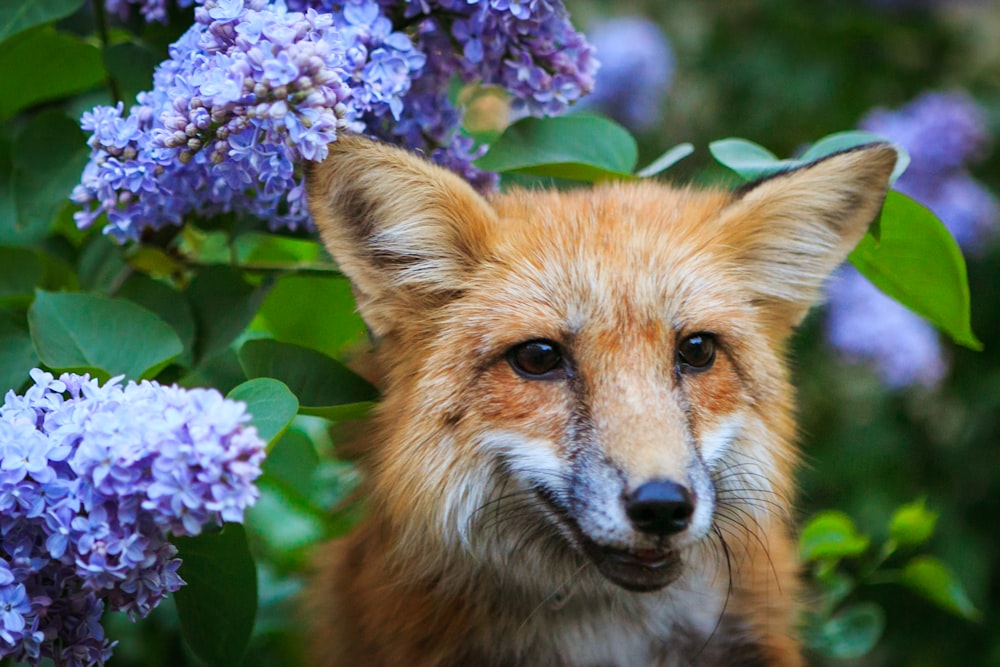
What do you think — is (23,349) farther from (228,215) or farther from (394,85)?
(394,85)

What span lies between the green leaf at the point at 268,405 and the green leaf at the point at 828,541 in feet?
5.67

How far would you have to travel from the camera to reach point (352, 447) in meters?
2.62

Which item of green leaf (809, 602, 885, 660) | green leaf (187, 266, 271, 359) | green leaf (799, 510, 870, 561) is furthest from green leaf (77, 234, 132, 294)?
green leaf (809, 602, 885, 660)

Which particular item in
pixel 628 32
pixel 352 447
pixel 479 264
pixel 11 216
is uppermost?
pixel 628 32

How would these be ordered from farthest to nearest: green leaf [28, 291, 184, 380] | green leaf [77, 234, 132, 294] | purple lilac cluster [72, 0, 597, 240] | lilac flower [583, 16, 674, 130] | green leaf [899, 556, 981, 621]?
lilac flower [583, 16, 674, 130] < green leaf [899, 556, 981, 621] < green leaf [77, 234, 132, 294] < green leaf [28, 291, 184, 380] < purple lilac cluster [72, 0, 597, 240]

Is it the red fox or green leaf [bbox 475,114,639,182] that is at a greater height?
green leaf [bbox 475,114,639,182]

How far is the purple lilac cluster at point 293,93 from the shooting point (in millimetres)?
1870

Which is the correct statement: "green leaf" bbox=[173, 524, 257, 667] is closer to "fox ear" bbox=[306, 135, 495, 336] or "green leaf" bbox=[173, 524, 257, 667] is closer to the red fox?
the red fox

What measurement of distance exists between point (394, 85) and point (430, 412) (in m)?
0.69

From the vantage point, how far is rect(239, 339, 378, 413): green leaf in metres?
2.13

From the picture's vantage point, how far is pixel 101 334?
2.12 m

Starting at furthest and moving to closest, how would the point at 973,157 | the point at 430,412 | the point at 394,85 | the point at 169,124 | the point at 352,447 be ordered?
the point at 973,157
the point at 352,447
the point at 430,412
the point at 394,85
the point at 169,124

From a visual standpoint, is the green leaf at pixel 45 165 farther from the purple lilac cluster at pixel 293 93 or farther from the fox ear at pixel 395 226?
the fox ear at pixel 395 226

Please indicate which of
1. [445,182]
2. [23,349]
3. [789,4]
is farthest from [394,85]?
[789,4]
